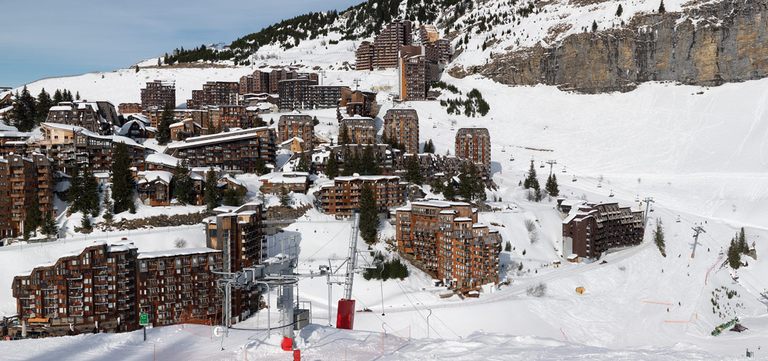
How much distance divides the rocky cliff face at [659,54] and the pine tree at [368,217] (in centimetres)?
6424

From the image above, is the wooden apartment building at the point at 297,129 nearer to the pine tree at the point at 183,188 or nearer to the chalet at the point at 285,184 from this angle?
the chalet at the point at 285,184

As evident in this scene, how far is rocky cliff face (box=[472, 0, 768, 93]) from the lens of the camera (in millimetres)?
100875

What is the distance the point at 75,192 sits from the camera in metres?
51.9

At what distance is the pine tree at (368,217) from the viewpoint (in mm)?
53469

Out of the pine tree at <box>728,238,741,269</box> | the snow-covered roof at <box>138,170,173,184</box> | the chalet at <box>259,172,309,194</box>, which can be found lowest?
the pine tree at <box>728,238,741,269</box>

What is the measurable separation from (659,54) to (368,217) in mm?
71662

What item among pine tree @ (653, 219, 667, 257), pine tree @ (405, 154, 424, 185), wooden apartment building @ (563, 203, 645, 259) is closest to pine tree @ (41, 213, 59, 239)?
pine tree @ (405, 154, 424, 185)

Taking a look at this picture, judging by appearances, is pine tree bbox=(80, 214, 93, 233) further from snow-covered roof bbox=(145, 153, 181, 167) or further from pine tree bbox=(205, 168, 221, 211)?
snow-covered roof bbox=(145, 153, 181, 167)

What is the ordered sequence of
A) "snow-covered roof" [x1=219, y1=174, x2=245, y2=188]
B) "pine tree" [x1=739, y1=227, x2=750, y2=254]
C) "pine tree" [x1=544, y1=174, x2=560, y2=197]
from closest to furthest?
"snow-covered roof" [x1=219, y1=174, x2=245, y2=188] < "pine tree" [x1=739, y1=227, x2=750, y2=254] < "pine tree" [x1=544, y1=174, x2=560, y2=197]

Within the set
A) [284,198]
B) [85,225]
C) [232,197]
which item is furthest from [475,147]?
[85,225]

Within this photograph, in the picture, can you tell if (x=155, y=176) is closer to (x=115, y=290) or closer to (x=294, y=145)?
(x=115, y=290)

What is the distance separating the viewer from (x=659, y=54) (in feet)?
345

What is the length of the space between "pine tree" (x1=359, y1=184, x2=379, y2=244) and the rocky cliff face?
6424 centimetres

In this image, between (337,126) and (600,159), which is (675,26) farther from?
(337,126)
